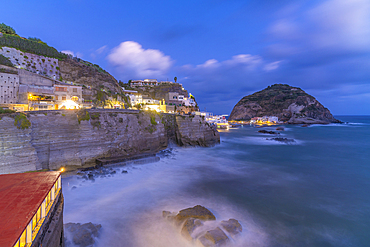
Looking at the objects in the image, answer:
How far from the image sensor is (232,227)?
416 inches

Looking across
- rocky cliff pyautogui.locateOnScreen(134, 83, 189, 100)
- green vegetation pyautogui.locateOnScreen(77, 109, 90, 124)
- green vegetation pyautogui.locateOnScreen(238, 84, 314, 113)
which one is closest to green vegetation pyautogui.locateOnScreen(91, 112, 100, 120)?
green vegetation pyautogui.locateOnScreen(77, 109, 90, 124)

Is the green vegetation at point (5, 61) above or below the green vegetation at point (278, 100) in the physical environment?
below

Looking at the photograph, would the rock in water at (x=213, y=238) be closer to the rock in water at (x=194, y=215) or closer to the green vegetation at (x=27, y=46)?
the rock in water at (x=194, y=215)

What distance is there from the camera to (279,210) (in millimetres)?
13633

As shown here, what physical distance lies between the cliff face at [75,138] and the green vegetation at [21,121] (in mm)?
299

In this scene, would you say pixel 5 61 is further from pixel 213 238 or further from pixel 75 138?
pixel 213 238

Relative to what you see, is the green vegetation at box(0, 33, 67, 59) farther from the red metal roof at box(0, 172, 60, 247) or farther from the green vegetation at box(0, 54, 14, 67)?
the red metal roof at box(0, 172, 60, 247)

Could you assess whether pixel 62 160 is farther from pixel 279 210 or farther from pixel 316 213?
pixel 316 213

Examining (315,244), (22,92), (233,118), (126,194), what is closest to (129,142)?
(126,194)

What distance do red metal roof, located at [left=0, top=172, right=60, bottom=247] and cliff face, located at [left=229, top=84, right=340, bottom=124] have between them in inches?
6036

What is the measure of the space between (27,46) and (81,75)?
11818 millimetres

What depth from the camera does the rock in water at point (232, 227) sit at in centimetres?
1030

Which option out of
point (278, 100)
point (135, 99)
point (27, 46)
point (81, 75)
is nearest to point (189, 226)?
point (81, 75)

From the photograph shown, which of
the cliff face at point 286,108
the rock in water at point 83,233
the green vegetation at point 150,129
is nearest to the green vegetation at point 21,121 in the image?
the rock in water at point 83,233
